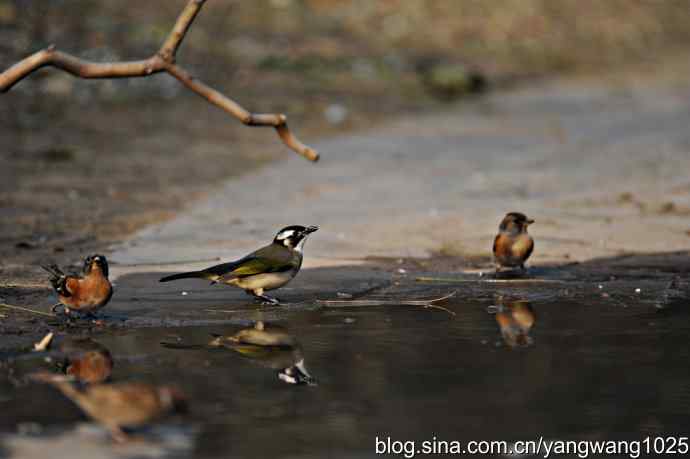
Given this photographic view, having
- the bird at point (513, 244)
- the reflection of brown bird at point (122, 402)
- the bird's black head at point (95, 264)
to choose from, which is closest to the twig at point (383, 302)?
the bird at point (513, 244)

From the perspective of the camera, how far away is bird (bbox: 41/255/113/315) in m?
7.67

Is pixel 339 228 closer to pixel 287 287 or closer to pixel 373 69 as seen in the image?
pixel 287 287

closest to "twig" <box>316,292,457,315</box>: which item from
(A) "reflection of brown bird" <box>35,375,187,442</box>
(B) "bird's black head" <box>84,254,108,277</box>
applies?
(B) "bird's black head" <box>84,254,108,277</box>

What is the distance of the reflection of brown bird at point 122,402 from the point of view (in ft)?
18.0

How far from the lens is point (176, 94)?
2428 cm

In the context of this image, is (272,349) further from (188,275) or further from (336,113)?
(336,113)

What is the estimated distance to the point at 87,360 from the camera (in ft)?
22.0

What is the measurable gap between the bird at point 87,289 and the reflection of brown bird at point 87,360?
1.43 ft

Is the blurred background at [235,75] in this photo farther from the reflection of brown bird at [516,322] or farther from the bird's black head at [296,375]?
the bird's black head at [296,375]

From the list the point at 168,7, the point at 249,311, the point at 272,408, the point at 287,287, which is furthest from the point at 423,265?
the point at 168,7

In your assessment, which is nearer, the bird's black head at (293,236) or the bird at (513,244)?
the bird's black head at (293,236)

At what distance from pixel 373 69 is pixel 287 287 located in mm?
20371

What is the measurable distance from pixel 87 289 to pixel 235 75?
19238 mm

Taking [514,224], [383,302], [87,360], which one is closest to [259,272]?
[383,302]
